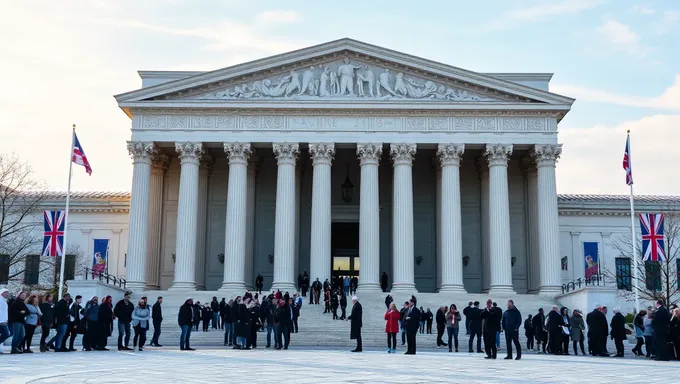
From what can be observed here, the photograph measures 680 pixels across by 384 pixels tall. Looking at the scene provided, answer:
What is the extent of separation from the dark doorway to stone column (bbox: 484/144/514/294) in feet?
36.4

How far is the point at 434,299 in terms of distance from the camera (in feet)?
149

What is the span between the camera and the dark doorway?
56688 mm

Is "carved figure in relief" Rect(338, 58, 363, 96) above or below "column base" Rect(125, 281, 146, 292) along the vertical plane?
above

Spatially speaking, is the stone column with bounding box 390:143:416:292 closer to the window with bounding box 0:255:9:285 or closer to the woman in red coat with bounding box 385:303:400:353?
the woman in red coat with bounding box 385:303:400:353

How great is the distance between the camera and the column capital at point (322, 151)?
161ft

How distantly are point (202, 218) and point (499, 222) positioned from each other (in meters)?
19.4

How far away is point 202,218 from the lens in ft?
175

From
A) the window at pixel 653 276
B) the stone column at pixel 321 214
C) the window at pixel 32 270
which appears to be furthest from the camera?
the window at pixel 32 270

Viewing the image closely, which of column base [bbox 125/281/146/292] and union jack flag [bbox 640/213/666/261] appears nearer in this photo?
union jack flag [bbox 640/213/666/261]

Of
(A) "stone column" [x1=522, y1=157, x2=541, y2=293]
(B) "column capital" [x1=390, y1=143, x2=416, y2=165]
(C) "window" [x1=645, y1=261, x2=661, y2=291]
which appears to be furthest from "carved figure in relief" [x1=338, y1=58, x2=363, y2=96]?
(C) "window" [x1=645, y1=261, x2=661, y2=291]

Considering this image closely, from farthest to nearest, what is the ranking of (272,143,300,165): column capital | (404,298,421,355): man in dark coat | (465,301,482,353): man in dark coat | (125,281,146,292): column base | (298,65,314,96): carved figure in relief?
1. (298,65,314,96): carved figure in relief
2. (272,143,300,165): column capital
3. (125,281,146,292): column base
4. (465,301,482,353): man in dark coat
5. (404,298,421,355): man in dark coat

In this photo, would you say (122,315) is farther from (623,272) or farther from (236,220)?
(623,272)

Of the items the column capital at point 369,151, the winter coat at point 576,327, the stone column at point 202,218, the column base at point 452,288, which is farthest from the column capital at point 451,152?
the winter coat at point 576,327

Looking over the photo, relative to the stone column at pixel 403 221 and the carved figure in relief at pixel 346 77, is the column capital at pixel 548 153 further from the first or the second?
the carved figure in relief at pixel 346 77
